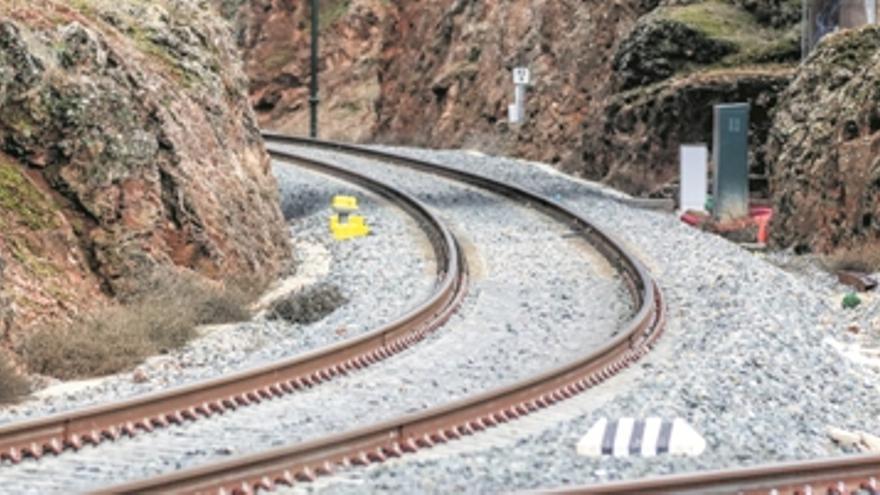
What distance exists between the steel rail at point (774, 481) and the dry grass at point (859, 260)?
1231cm

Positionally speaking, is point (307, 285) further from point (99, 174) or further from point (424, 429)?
point (424, 429)

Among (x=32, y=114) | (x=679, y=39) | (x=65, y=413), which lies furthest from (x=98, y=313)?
(x=679, y=39)

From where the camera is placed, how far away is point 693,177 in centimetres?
2933

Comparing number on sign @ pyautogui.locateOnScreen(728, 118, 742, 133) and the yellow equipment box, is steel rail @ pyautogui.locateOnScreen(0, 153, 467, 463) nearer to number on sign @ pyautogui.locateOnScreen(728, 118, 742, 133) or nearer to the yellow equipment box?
the yellow equipment box

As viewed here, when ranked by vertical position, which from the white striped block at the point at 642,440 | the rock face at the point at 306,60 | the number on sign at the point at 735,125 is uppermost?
the white striped block at the point at 642,440

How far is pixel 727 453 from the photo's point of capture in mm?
11000

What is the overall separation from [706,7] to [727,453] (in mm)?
26605

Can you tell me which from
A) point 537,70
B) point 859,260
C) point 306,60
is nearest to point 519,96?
point 537,70

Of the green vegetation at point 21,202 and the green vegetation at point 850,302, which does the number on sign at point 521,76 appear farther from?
the green vegetation at point 21,202

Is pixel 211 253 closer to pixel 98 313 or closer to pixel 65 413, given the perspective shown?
pixel 98 313

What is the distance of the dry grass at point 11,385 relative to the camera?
12875mm

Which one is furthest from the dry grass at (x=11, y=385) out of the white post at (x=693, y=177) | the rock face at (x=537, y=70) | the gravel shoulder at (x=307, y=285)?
the rock face at (x=537, y=70)

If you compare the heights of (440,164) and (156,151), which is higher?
(156,151)

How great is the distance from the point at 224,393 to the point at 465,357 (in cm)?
327
